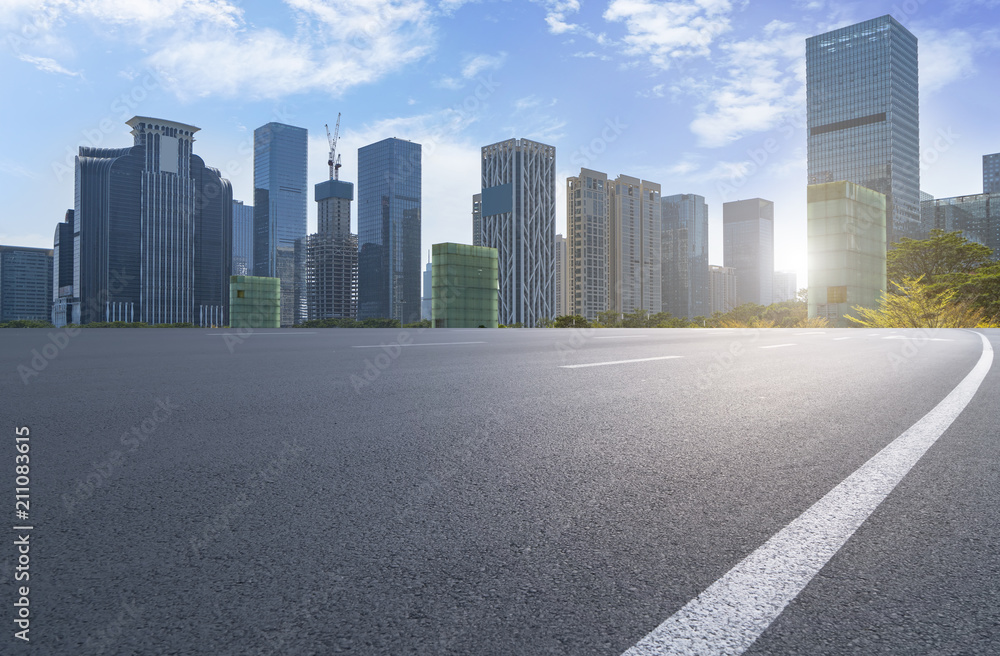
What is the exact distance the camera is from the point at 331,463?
254 centimetres

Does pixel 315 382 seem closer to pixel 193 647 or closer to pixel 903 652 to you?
pixel 193 647

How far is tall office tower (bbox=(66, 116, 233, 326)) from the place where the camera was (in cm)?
11856

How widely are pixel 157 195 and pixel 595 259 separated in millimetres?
91155

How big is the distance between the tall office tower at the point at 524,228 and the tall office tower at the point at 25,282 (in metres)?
96.7

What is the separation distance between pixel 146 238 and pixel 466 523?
134668mm

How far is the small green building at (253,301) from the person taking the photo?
41.3 m

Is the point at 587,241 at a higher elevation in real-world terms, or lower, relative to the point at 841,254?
higher

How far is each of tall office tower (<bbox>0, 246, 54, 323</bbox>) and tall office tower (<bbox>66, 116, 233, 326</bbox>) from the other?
11.1 m

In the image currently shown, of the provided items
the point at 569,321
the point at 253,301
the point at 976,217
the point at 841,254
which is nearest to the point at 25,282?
the point at 253,301

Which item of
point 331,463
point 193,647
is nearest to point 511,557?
point 193,647

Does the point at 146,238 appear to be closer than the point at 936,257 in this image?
No

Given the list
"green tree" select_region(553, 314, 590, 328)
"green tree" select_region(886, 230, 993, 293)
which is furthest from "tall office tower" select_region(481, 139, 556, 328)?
"green tree" select_region(553, 314, 590, 328)

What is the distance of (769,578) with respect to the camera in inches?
57.4

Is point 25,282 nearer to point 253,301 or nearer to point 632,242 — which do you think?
point 253,301
